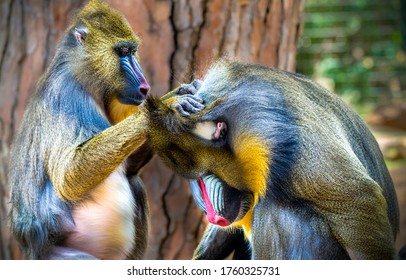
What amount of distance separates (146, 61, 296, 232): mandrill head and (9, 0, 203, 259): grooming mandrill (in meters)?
0.13

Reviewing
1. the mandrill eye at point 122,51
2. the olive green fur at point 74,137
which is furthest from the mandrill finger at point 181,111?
the mandrill eye at point 122,51

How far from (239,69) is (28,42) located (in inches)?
41.8

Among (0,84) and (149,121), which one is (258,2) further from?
(0,84)

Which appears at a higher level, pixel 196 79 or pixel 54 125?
pixel 196 79

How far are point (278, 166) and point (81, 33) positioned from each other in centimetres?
75

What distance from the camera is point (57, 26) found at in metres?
2.51

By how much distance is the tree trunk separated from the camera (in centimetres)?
245

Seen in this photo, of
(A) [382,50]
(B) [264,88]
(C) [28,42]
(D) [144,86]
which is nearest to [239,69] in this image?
(B) [264,88]

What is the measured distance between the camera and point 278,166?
6.14 feet

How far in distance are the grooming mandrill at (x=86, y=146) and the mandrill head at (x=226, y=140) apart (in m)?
0.13

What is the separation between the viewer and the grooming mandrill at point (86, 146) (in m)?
2.11

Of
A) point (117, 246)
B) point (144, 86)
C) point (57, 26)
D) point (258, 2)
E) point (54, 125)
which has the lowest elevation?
point (117, 246)

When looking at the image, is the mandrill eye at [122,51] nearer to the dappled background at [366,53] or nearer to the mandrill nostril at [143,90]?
the mandrill nostril at [143,90]

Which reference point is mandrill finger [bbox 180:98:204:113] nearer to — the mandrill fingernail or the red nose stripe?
the mandrill fingernail
